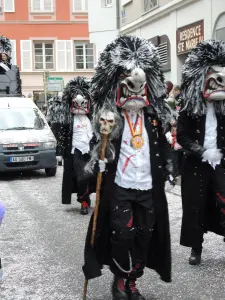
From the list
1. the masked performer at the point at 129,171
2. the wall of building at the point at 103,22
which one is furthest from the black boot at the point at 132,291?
the wall of building at the point at 103,22

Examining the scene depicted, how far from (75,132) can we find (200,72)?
3185mm

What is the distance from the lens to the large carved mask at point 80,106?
7418 mm

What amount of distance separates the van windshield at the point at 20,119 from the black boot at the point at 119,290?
27.6 ft

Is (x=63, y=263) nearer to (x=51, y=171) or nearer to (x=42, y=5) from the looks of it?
(x=51, y=171)

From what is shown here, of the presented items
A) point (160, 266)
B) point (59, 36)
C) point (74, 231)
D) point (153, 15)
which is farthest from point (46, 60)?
point (160, 266)

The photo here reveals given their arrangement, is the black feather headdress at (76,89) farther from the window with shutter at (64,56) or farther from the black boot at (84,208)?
the window with shutter at (64,56)

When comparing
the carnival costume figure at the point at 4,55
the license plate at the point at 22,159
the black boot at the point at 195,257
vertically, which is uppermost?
the carnival costume figure at the point at 4,55

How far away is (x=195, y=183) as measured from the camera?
481 centimetres

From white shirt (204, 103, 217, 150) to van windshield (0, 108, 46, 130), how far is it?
7.90m

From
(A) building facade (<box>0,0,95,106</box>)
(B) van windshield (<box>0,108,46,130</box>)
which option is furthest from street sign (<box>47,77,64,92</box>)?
(A) building facade (<box>0,0,95,106</box>)

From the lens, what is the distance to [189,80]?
4.79 metres

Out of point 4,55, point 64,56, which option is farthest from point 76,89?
point 64,56

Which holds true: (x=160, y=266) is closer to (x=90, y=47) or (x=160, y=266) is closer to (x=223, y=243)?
(x=223, y=243)

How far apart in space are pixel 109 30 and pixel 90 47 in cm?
1846
